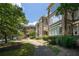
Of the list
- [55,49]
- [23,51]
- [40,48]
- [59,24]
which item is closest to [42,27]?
[59,24]

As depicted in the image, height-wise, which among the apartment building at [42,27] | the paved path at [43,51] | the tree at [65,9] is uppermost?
the tree at [65,9]

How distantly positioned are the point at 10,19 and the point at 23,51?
0.94 meters

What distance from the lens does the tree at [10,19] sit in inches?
227

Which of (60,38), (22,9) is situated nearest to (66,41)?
(60,38)

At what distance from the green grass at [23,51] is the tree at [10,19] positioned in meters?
0.43

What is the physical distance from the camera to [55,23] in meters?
5.86

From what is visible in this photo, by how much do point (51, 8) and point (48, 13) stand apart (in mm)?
141

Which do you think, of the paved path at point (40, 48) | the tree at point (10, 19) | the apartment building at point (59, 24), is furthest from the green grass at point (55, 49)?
the tree at point (10, 19)

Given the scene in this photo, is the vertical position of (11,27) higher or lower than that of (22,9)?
lower

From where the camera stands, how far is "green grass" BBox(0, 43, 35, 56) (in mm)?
5441

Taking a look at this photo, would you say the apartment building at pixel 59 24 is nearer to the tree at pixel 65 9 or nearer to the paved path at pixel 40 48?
the tree at pixel 65 9

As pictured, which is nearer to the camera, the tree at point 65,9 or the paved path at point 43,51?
the paved path at point 43,51

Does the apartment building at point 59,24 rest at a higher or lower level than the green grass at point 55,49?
higher

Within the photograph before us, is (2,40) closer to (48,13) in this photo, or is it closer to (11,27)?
(11,27)
